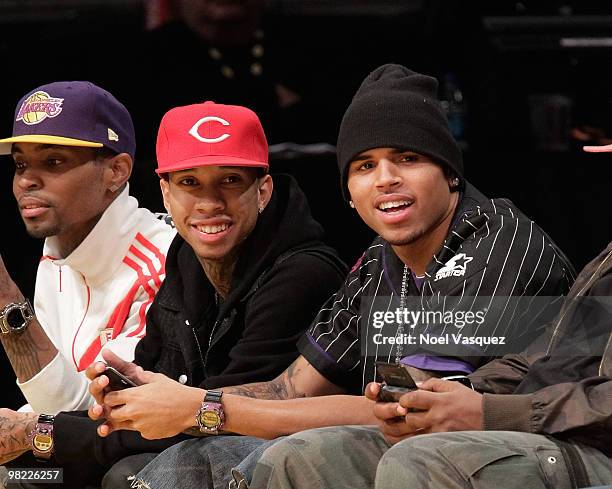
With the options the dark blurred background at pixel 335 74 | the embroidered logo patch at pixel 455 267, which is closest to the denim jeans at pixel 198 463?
the embroidered logo patch at pixel 455 267

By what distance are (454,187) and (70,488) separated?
1.44 m

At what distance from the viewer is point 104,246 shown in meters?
4.40

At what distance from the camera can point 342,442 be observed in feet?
10.7

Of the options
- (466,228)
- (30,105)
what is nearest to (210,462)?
(466,228)

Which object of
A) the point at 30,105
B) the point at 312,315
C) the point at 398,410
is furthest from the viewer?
the point at 30,105

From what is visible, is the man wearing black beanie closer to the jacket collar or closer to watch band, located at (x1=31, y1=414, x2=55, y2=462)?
watch band, located at (x1=31, y1=414, x2=55, y2=462)

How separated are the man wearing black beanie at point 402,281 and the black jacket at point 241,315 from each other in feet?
0.38

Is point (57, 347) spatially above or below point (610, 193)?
below

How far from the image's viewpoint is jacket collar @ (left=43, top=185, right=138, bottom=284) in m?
4.40

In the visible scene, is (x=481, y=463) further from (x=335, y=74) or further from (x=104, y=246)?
(x=335, y=74)

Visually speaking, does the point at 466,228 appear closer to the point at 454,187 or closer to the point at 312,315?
the point at 454,187

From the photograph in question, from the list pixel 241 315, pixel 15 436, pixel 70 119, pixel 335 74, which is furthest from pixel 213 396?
pixel 335 74

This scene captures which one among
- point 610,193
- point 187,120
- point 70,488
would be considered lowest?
point 70,488

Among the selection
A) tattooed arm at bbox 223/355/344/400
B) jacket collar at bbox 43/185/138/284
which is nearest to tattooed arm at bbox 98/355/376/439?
tattooed arm at bbox 223/355/344/400
